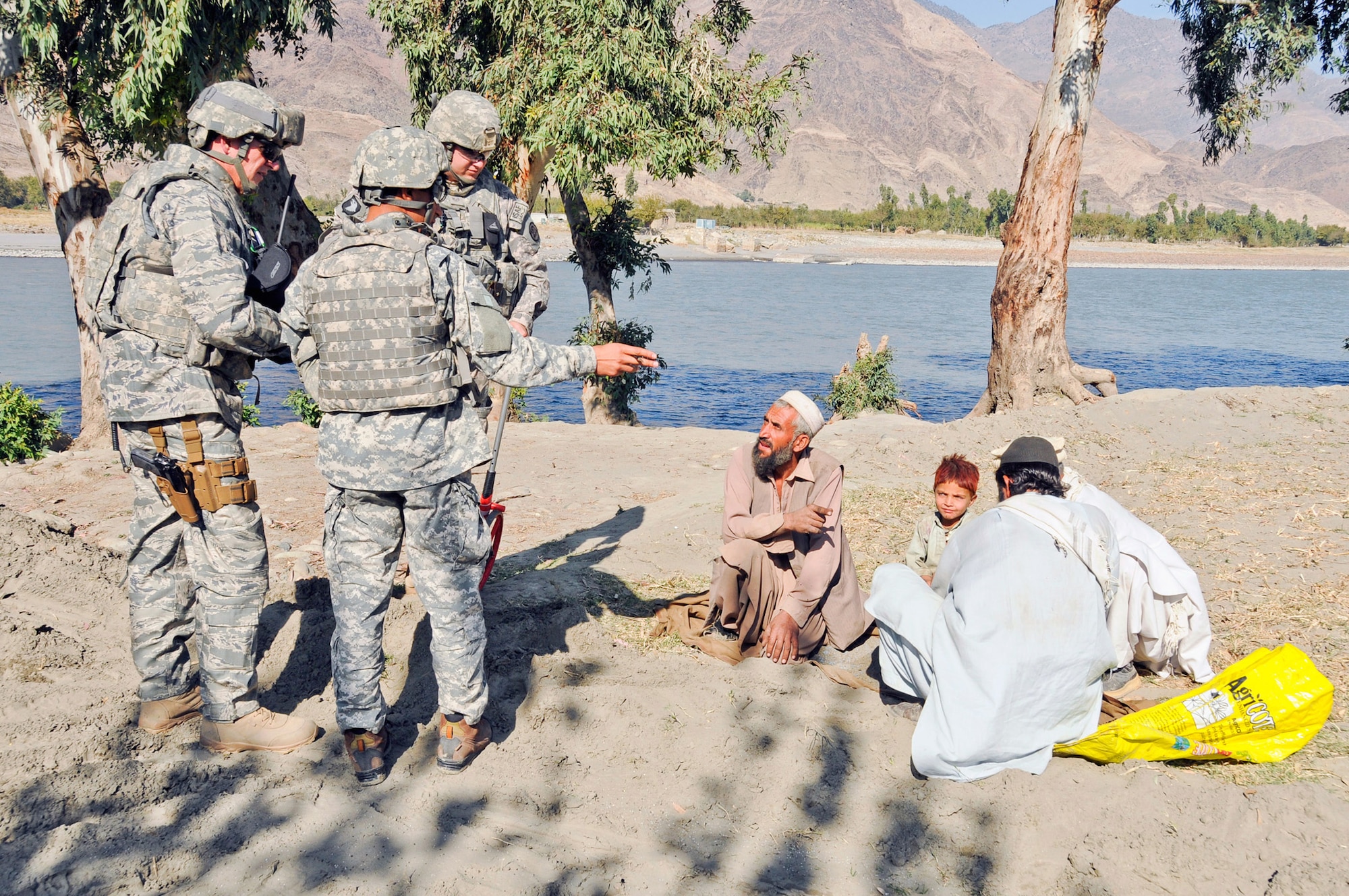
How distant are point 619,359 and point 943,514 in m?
1.93

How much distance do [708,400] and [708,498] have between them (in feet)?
45.6

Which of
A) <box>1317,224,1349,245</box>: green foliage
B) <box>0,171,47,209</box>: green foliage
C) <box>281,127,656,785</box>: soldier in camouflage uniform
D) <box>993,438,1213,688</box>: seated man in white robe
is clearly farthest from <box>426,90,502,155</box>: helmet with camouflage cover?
<box>1317,224,1349,245</box>: green foliage

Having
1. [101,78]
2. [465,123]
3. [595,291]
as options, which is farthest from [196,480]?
[595,291]

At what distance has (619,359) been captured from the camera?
3.24 metres

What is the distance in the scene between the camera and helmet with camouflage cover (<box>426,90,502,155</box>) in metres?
4.46

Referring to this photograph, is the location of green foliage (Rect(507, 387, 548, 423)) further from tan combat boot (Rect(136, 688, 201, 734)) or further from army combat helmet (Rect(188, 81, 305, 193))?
army combat helmet (Rect(188, 81, 305, 193))

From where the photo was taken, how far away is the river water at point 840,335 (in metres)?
21.3

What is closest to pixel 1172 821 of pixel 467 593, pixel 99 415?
pixel 467 593

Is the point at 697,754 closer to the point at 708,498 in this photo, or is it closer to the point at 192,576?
the point at 192,576

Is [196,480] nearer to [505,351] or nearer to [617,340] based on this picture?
[505,351]

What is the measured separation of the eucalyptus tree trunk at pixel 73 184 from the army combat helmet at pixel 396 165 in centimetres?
694

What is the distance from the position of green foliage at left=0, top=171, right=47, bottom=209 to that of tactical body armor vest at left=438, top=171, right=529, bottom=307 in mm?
82032

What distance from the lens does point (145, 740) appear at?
3.56 m

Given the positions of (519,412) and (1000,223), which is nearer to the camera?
(519,412)
